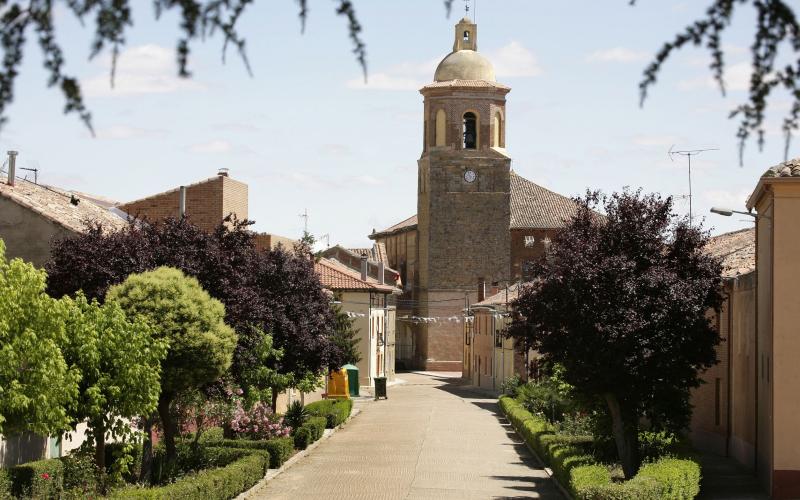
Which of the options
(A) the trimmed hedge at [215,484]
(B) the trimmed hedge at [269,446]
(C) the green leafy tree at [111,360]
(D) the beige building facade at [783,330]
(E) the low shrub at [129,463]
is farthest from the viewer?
(B) the trimmed hedge at [269,446]

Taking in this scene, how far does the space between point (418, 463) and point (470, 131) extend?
2051 inches

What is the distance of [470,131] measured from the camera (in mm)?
77062

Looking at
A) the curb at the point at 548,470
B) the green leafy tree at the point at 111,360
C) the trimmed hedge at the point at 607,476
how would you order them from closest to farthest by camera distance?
the green leafy tree at the point at 111,360 < the trimmed hedge at the point at 607,476 < the curb at the point at 548,470

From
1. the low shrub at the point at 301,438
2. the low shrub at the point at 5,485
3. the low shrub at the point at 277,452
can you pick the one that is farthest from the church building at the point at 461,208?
the low shrub at the point at 5,485

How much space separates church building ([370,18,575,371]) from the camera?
76000mm

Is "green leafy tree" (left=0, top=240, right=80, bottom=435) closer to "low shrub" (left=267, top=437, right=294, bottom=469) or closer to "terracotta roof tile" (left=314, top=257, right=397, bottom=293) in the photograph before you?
"low shrub" (left=267, top=437, right=294, bottom=469)

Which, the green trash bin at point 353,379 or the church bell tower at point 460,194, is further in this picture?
the church bell tower at point 460,194

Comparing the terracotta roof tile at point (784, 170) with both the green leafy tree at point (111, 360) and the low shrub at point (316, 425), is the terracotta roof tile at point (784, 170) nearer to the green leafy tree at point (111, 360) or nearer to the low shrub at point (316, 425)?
A: the green leafy tree at point (111, 360)

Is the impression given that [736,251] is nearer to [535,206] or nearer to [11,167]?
[11,167]

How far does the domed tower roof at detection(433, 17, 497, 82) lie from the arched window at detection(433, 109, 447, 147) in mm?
2182

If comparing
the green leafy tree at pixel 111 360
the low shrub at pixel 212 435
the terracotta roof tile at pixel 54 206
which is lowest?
the low shrub at pixel 212 435

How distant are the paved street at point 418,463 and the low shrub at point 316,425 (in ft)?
1.09

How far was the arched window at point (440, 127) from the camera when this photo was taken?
76.6 m

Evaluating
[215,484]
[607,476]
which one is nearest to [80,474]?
[215,484]
